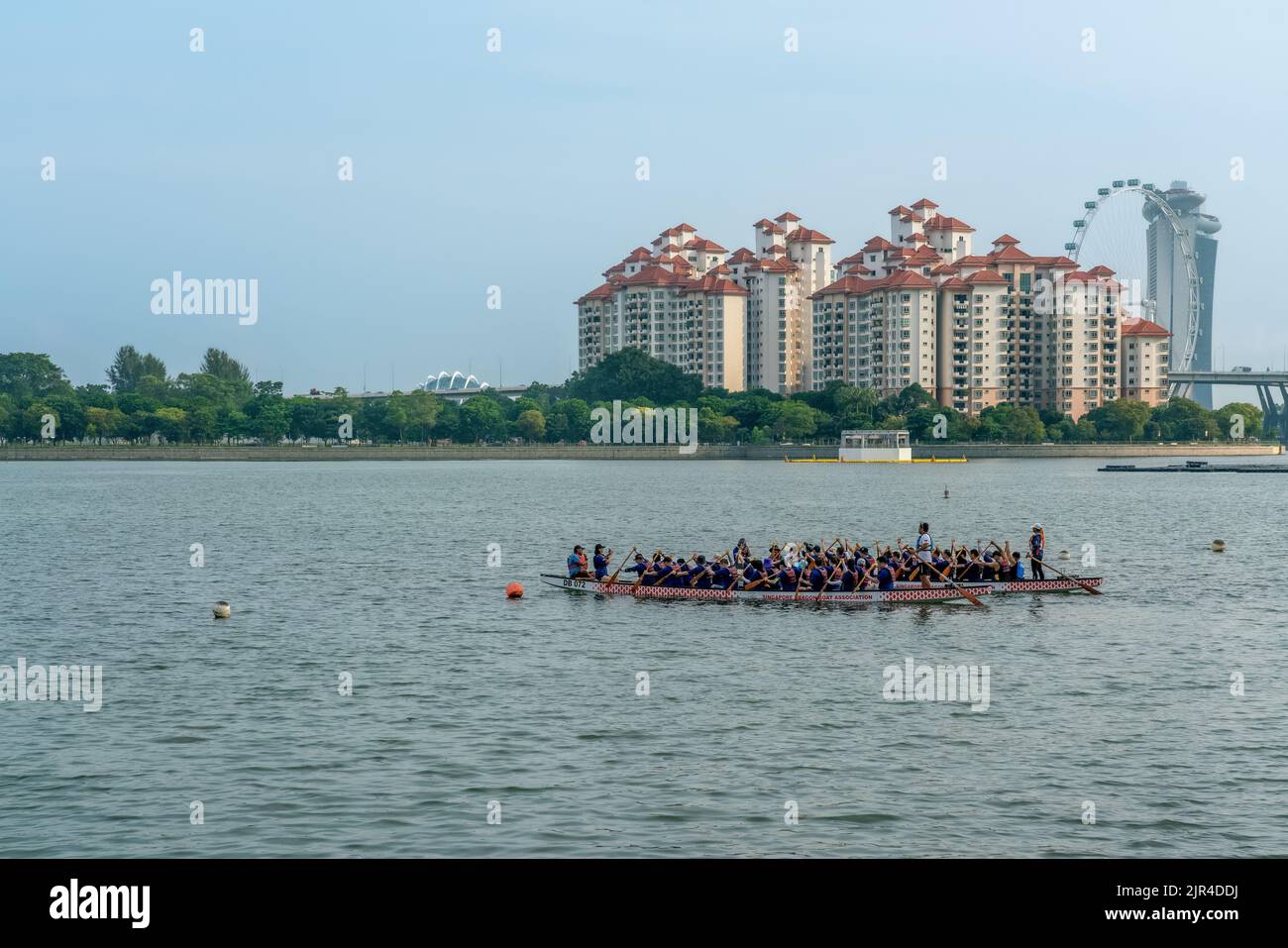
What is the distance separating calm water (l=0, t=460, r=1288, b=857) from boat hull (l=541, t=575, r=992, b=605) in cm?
40

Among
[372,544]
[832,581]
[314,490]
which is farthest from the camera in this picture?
[314,490]

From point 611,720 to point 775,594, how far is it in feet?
58.0

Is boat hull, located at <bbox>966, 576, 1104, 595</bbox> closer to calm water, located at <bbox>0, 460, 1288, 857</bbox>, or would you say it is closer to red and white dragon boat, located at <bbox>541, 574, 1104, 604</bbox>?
red and white dragon boat, located at <bbox>541, 574, 1104, 604</bbox>

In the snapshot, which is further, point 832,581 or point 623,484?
point 623,484

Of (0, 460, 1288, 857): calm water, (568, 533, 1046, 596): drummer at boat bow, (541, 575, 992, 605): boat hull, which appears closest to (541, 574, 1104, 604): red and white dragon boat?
(541, 575, 992, 605): boat hull

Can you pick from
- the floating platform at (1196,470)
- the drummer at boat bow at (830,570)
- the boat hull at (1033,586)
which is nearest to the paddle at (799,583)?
the drummer at boat bow at (830,570)

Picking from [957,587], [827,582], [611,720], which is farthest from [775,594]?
[611,720]

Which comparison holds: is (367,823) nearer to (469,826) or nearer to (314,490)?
(469,826)

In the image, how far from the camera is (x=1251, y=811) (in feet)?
65.2

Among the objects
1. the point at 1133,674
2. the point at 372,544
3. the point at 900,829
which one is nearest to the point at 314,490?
the point at 372,544

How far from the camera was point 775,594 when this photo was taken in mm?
43250

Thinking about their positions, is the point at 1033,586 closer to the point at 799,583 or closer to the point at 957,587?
the point at 957,587

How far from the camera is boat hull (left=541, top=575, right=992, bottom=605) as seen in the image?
42.9 m

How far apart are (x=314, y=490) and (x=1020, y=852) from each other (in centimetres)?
12928
